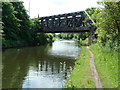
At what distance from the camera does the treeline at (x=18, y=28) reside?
1642 inches

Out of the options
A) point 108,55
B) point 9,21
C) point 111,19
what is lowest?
point 108,55

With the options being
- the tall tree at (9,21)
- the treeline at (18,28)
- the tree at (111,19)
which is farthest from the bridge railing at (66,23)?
the tree at (111,19)

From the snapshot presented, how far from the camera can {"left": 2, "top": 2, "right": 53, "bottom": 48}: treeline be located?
41.7 metres

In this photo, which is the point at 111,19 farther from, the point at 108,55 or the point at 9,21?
the point at 9,21

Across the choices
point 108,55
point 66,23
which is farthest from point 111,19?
point 66,23

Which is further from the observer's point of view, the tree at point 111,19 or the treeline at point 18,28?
the treeline at point 18,28

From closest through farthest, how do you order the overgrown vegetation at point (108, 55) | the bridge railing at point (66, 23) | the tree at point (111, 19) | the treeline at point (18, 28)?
the overgrown vegetation at point (108, 55) < the tree at point (111, 19) < the treeline at point (18, 28) < the bridge railing at point (66, 23)

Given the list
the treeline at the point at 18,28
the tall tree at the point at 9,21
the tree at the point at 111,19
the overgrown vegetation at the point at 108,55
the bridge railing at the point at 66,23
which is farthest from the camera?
the bridge railing at the point at 66,23

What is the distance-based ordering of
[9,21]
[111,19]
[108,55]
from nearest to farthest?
[108,55] < [111,19] < [9,21]

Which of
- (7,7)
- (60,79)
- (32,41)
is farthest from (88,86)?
(32,41)

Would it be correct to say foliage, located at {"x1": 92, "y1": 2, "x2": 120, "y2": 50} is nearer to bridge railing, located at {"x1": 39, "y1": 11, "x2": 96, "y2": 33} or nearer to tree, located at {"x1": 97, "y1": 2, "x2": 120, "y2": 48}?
tree, located at {"x1": 97, "y1": 2, "x2": 120, "y2": 48}

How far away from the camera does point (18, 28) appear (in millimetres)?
46656

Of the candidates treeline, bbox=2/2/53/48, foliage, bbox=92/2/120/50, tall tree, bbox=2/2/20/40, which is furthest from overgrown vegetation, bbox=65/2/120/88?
tall tree, bbox=2/2/20/40

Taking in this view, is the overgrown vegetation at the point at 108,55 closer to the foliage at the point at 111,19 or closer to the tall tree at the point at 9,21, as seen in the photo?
the foliage at the point at 111,19
